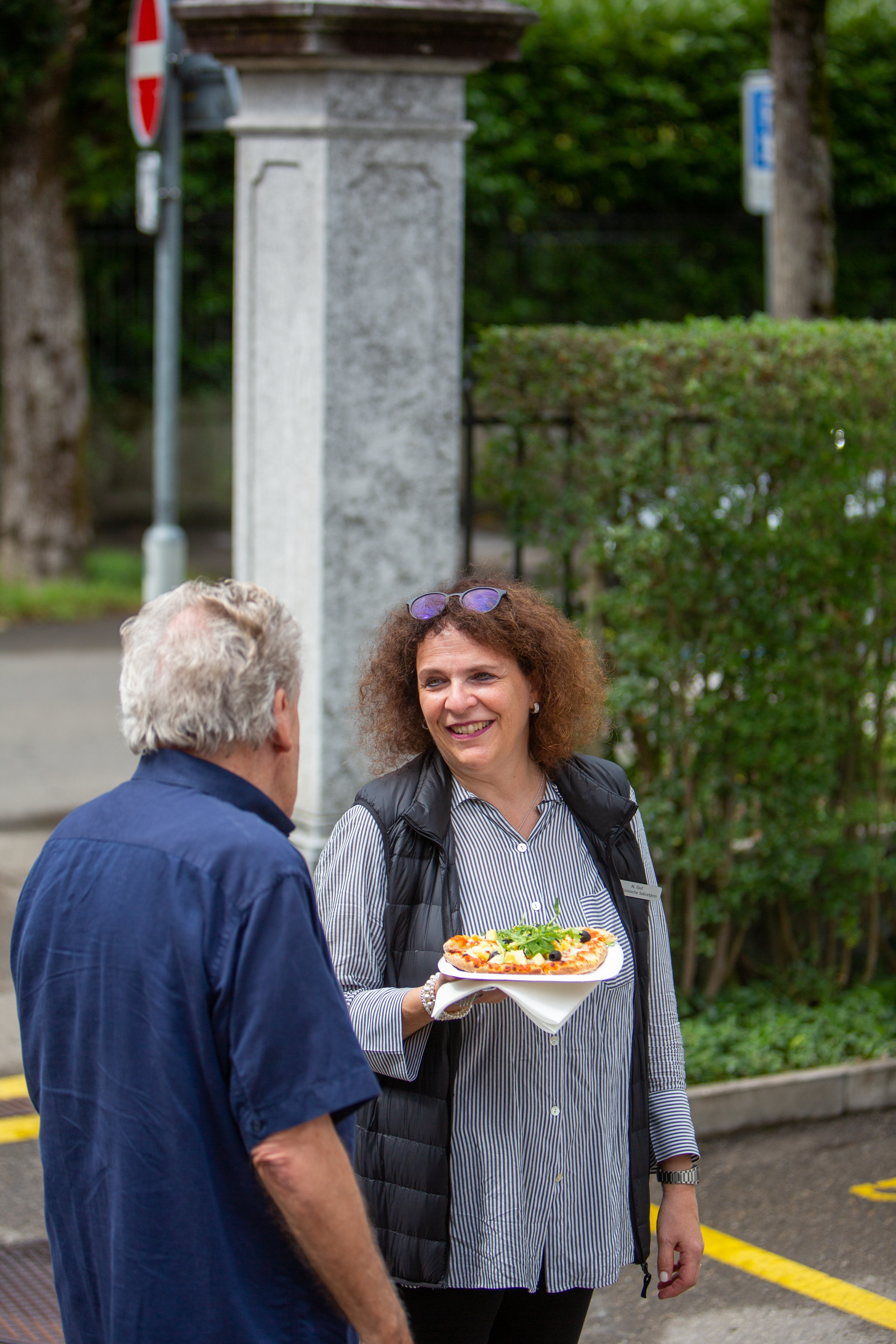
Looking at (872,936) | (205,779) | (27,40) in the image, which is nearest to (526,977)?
(205,779)

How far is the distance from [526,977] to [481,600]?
2.51 feet

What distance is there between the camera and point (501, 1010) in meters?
2.58

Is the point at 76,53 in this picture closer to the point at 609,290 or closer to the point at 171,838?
the point at 609,290

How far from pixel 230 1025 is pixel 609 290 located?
696 inches

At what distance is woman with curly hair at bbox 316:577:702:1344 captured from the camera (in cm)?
252

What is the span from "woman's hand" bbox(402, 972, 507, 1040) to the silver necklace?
34 centimetres

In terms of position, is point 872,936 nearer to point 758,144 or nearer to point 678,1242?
point 678,1242

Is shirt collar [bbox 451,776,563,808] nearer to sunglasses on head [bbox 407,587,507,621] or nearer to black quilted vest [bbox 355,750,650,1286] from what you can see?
black quilted vest [bbox 355,750,650,1286]

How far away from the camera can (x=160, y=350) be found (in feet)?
30.2

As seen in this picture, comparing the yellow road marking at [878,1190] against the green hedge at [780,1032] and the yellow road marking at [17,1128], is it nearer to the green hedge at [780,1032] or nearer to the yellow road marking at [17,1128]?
the green hedge at [780,1032]

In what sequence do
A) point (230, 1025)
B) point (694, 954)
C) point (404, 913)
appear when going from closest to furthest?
point (230, 1025) → point (404, 913) → point (694, 954)

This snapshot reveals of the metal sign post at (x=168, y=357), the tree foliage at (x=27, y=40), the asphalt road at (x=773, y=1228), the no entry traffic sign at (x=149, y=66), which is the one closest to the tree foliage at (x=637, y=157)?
the tree foliage at (x=27, y=40)

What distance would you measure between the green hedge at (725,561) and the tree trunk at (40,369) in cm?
944

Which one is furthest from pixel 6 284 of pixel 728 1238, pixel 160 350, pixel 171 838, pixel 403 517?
pixel 171 838
